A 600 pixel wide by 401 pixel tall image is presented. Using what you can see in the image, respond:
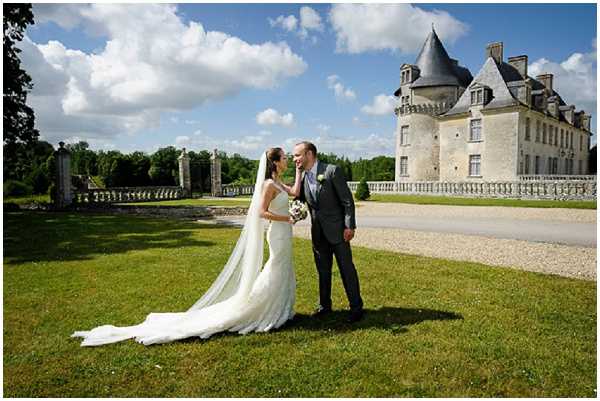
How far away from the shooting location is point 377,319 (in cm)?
482

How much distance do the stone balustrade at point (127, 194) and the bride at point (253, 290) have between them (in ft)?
67.6

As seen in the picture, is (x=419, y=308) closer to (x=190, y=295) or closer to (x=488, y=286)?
(x=488, y=286)

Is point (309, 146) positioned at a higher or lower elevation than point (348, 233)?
higher

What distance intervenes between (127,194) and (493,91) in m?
28.9

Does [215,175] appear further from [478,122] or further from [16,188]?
[478,122]

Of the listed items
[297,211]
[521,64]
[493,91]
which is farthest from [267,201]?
[521,64]

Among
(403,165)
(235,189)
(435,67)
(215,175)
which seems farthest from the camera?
(403,165)

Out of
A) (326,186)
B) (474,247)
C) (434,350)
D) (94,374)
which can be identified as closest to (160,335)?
(94,374)

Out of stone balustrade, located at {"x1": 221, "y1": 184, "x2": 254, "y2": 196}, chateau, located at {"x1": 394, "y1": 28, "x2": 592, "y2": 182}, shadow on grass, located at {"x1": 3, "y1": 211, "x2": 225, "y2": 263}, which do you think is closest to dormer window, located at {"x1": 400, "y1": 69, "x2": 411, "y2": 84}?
chateau, located at {"x1": 394, "y1": 28, "x2": 592, "y2": 182}

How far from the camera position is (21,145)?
64.0ft

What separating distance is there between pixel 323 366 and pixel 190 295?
9.41 ft

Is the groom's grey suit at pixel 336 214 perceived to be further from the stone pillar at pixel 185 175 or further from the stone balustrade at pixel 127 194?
the stone pillar at pixel 185 175

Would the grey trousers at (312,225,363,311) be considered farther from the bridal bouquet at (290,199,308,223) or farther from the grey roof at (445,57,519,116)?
the grey roof at (445,57,519,116)

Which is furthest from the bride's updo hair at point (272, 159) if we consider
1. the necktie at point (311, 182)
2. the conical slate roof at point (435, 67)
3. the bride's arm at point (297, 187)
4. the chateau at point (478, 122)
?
the conical slate roof at point (435, 67)
